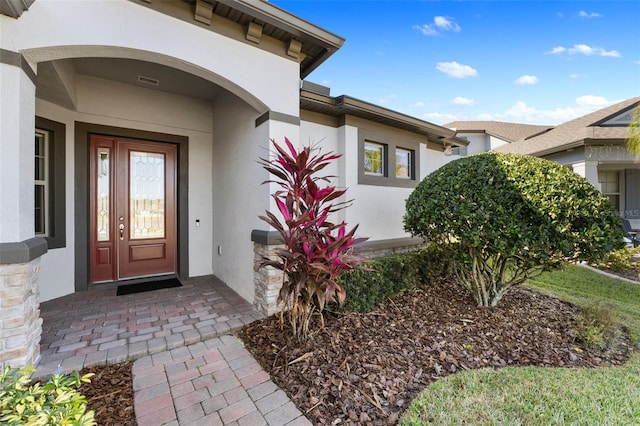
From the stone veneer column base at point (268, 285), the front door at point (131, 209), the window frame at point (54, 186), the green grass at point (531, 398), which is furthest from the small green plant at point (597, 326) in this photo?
the window frame at point (54, 186)

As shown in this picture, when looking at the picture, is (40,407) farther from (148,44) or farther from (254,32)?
(254,32)

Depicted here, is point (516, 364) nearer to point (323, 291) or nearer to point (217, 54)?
point (323, 291)

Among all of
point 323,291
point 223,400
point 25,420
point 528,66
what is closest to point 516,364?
point 323,291

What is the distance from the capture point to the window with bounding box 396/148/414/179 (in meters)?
6.77

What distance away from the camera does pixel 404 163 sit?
6.93 metres

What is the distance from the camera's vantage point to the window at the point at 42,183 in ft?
13.8

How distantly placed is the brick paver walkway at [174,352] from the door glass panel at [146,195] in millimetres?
1278

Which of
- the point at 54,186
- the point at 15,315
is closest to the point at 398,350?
the point at 15,315

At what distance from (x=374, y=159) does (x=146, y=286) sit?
5.24 meters

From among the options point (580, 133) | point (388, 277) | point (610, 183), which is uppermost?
point (580, 133)

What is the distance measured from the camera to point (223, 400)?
7.55ft

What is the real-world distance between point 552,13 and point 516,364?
25.9ft

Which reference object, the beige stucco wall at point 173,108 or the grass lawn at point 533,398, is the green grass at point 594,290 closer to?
the grass lawn at point 533,398

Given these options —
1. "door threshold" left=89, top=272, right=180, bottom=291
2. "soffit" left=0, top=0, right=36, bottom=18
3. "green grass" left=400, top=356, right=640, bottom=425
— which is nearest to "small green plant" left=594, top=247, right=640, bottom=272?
"green grass" left=400, top=356, right=640, bottom=425
